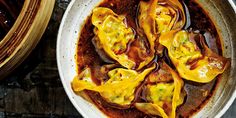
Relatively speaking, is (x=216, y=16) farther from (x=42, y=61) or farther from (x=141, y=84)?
(x=42, y=61)

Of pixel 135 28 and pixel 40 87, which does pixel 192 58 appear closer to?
Answer: pixel 135 28

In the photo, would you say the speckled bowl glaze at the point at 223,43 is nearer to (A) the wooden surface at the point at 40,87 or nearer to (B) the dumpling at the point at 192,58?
(B) the dumpling at the point at 192,58

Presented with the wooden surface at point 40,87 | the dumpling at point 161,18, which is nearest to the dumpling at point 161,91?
the dumpling at point 161,18

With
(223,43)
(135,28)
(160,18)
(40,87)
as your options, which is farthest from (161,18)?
(40,87)

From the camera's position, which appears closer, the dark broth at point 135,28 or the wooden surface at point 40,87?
the dark broth at point 135,28

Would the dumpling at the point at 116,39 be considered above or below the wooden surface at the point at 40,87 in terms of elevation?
above

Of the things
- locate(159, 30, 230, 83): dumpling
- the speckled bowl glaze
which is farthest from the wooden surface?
locate(159, 30, 230, 83): dumpling
